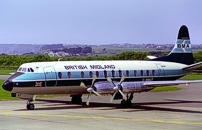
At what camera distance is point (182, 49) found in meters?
38.5

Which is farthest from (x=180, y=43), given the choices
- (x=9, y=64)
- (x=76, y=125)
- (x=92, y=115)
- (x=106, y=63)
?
(x=9, y=64)

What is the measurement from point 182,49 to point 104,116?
13812 millimetres

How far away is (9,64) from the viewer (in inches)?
4392

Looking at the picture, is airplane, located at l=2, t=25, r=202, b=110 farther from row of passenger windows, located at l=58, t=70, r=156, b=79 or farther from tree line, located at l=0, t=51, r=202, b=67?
tree line, located at l=0, t=51, r=202, b=67

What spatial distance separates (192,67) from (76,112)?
12.0 m

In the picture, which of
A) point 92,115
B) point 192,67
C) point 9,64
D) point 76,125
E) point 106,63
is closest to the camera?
point 76,125

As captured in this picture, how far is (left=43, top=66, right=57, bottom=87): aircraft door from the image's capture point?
30.7 meters

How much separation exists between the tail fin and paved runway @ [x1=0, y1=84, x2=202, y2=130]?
377cm

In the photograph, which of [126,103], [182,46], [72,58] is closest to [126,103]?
[126,103]

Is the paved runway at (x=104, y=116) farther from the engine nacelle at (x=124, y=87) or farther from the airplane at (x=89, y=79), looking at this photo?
the engine nacelle at (x=124, y=87)

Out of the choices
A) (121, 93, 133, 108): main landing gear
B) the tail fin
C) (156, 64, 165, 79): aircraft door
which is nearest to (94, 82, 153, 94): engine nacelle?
(121, 93, 133, 108): main landing gear

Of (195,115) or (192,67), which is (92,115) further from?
(192,67)

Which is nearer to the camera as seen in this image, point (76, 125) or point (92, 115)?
point (76, 125)

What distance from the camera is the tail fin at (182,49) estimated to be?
3822 centimetres
